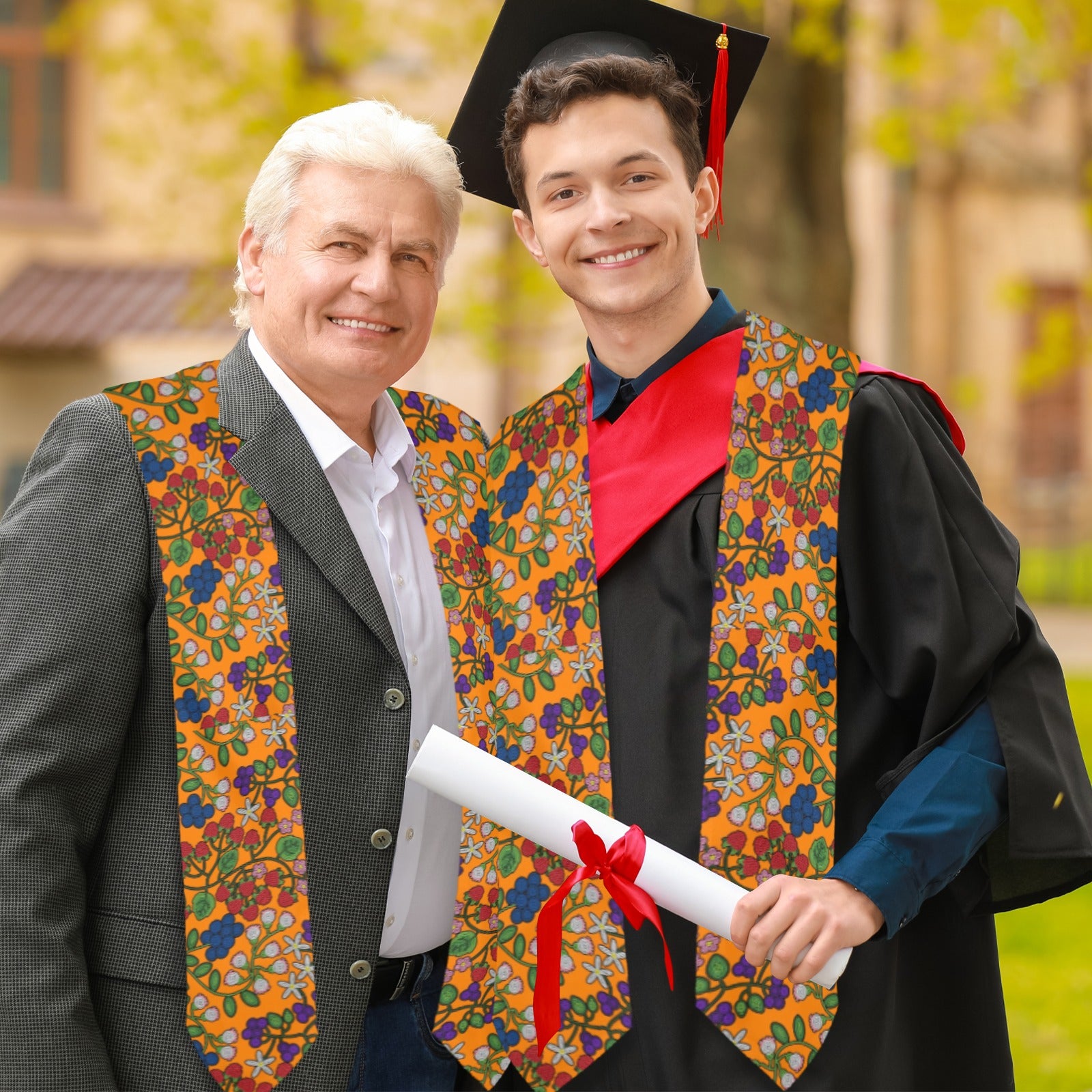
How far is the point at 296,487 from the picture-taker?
2.19 meters

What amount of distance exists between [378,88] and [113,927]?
10.1m

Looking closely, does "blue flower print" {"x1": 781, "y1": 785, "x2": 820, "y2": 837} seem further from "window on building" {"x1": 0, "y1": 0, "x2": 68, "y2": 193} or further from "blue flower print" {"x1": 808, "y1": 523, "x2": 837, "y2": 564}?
"window on building" {"x1": 0, "y1": 0, "x2": 68, "y2": 193}

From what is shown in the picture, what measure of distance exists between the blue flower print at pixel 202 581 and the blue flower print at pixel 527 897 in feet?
2.22

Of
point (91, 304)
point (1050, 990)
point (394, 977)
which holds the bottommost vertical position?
point (1050, 990)

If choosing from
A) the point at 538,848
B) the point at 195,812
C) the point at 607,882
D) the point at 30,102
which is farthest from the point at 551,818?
the point at 30,102

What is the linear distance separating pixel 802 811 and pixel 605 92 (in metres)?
1.18

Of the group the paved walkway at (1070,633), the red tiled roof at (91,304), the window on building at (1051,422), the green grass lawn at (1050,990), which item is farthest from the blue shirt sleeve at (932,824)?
the window on building at (1051,422)

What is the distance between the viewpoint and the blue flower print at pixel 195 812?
204 cm

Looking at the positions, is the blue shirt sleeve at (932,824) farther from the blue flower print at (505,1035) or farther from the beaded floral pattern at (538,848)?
the blue flower print at (505,1035)

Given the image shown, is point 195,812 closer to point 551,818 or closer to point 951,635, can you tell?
point 551,818

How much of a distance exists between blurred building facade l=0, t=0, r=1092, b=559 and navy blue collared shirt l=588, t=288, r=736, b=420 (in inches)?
132

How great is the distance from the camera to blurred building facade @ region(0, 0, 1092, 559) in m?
9.75

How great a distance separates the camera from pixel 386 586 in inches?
89.0

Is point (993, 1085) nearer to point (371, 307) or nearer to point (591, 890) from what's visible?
point (591, 890)
